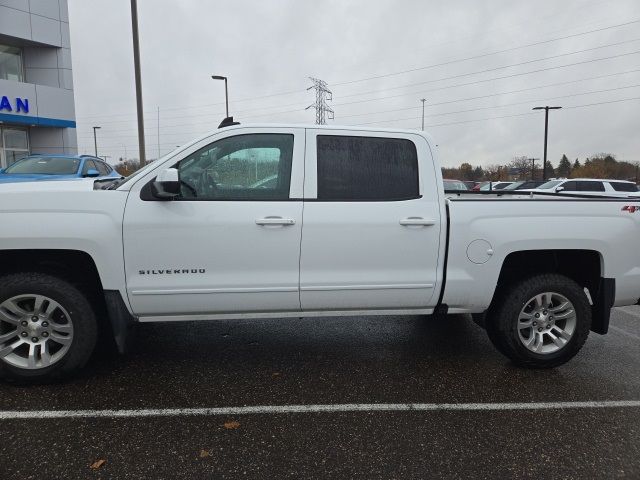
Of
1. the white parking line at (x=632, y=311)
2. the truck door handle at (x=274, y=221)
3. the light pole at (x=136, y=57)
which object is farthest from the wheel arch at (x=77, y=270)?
the light pole at (x=136, y=57)

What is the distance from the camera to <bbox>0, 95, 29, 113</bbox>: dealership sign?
18.8 m

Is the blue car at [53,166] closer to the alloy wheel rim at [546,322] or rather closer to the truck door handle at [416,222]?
the truck door handle at [416,222]

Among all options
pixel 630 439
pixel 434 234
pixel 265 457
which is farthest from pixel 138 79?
pixel 630 439

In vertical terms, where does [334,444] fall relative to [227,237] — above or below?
below

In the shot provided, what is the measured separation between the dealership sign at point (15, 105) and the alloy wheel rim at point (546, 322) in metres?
21.5

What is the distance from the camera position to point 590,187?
20750mm

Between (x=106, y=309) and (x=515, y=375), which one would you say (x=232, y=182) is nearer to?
(x=106, y=309)

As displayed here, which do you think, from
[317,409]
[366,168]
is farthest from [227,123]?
[317,409]

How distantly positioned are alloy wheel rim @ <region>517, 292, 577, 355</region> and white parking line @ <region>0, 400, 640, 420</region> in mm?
584

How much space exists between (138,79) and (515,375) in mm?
11514

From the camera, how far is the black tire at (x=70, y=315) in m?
3.38

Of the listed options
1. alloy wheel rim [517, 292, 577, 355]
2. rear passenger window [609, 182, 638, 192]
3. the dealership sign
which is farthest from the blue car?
rear passenger window [609, 182, 638, 192]

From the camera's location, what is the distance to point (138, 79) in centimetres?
1204

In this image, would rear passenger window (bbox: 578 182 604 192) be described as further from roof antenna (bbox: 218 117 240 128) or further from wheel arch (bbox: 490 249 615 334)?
roof antenna (bbox: 218 117 240 128)
